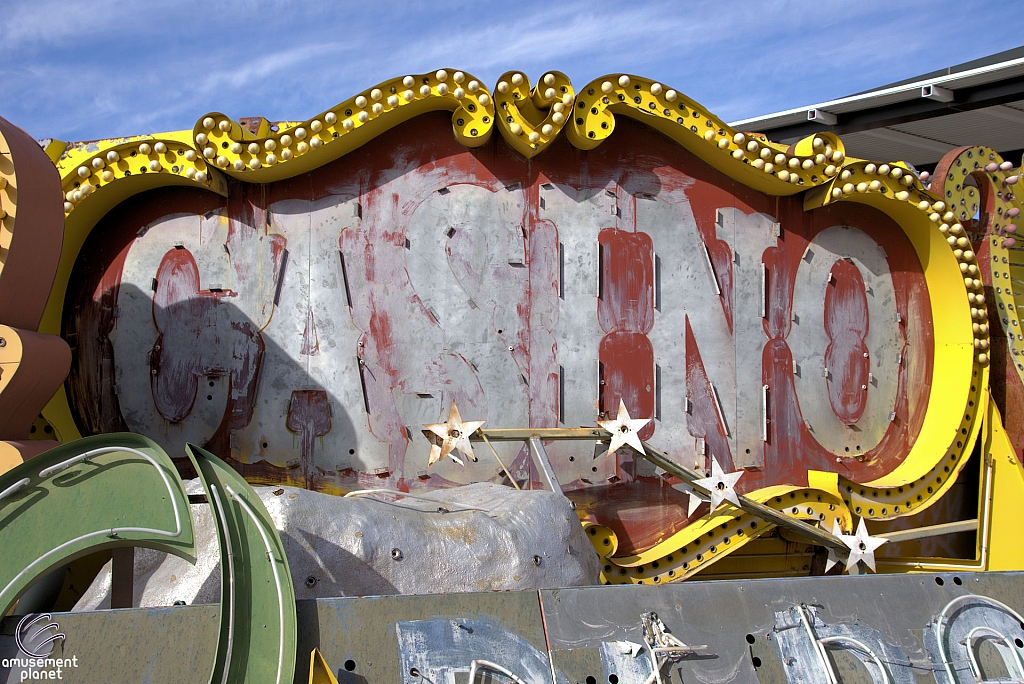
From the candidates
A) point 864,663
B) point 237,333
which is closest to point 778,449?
point 864,663

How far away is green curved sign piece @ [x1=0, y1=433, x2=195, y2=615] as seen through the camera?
9.96ft

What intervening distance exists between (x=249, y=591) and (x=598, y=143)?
11.8 ft

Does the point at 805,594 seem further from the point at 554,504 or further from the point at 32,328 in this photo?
the point at 32,328

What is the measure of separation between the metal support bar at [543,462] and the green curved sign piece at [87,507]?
2.19 meters

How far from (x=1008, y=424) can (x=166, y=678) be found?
598 cm

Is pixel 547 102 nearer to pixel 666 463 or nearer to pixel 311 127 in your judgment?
pixel 311 127

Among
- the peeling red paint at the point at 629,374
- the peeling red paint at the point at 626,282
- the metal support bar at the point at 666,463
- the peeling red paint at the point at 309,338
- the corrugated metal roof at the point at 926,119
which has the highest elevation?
the corrugated metal roof at the point at 926,119

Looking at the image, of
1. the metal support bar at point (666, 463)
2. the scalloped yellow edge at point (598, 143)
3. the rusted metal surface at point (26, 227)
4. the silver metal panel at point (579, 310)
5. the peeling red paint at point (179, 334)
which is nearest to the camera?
the rusted metal surface at point (26, 227)

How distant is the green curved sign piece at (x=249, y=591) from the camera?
283cm

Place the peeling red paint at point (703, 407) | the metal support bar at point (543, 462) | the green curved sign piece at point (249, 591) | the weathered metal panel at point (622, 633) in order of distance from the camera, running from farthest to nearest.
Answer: the peeling red paint at point (703, 407) → the metal support bar at point (543, 462) → the weathered metal panel at point (622, 633) → the green curved sign piece at point (249, 591)

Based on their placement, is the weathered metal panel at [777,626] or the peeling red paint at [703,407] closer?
the weathered metal panel at [777,626]

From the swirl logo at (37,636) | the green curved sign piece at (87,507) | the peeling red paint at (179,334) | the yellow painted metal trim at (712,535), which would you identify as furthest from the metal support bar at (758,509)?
the swirl logo at (37,636)

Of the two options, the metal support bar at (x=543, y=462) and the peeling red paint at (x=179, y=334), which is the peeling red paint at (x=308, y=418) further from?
the metal support bar at (x=543, y=462)

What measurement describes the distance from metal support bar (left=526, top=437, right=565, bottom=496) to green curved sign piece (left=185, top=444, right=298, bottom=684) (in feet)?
6.33
